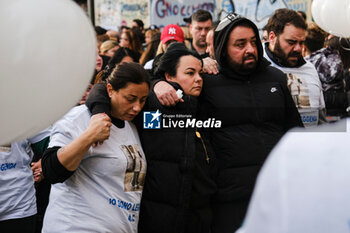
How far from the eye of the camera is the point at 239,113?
267 cm

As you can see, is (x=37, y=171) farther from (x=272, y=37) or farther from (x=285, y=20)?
(x=285, y=20)

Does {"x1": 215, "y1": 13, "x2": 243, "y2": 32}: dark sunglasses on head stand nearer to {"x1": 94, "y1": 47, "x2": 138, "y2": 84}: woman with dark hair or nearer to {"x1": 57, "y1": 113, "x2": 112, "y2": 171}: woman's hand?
{"x1": 94, "y1": 47, "x2": 138, "y2": 84}: woman with dark hair

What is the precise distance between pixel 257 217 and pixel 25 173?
238 centimetres

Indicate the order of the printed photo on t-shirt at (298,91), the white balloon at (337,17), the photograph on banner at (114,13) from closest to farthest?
the printed photo on t-shirt at (298,91), the white balloon at (337,17), the photograph on banner at (114,13)

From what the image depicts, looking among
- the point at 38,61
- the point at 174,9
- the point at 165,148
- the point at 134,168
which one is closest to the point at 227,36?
the point at 165,148

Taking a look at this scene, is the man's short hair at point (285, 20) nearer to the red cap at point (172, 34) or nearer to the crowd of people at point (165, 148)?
the crowd of people at point (165, 148)

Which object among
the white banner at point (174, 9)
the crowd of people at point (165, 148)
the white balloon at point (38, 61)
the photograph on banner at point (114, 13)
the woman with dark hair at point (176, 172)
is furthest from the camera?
the photograph on banner at point (114, 13)

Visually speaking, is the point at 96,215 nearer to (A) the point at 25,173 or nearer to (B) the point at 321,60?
(A) the point at 25,173

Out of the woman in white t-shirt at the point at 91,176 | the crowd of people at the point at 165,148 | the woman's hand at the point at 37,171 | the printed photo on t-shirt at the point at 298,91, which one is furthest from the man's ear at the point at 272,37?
the woman's hand at the point at 37,171

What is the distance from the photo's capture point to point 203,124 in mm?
2680

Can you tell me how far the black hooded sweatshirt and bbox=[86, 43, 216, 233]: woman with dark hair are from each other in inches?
2.9

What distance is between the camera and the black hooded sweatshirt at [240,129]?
8.69 ft

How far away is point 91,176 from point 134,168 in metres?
0.23

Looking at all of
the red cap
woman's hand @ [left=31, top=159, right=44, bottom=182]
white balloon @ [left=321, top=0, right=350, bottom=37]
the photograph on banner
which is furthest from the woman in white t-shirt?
the photograph on banner
